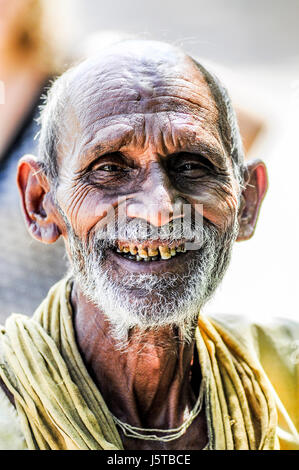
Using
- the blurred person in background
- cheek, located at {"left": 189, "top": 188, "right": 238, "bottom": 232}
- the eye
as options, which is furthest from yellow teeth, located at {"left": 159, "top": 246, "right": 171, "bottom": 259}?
the blurred person in background

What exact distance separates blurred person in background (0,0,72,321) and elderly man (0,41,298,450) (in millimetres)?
544

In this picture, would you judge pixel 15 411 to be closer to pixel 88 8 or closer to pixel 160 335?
pixel 160 335

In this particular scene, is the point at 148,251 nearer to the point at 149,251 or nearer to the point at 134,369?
the point at 149,251

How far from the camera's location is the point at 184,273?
5.07ft

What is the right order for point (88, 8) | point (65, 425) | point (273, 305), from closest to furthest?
point (65, 425), point (88, 8), point (273, 305)

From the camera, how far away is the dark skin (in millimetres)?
1529

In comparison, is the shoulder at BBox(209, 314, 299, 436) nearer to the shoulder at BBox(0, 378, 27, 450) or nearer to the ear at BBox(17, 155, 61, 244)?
the ear at BBox(17, 155, 61, 244)

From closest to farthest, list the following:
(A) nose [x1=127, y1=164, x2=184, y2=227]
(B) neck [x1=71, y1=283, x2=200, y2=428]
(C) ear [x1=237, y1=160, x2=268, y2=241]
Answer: (A) nose [x1=127, y1=164, x2=184, y2=227] → (B) neck [x1=71, y1=283, x2=200, y2=428] → (C) ear [x1=237, y1=160, x2=268, y2=241]

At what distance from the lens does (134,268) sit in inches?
59.9

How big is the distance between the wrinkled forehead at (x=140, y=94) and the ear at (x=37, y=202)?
250 mm

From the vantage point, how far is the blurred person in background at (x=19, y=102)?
2277 millimetres

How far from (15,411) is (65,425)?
157 mm

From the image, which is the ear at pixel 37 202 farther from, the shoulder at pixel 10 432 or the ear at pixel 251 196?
the ear at pixel 251 196
